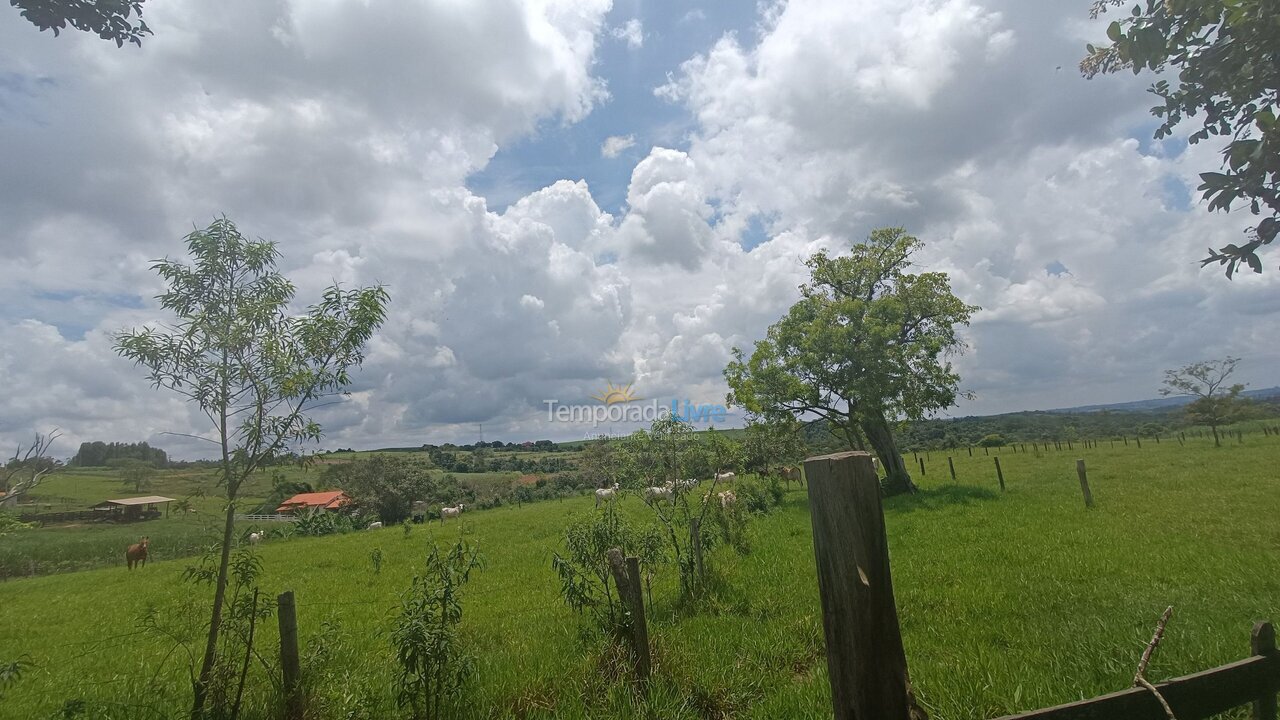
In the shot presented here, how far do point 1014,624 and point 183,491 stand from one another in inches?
379

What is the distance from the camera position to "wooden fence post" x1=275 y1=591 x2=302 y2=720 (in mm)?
5641

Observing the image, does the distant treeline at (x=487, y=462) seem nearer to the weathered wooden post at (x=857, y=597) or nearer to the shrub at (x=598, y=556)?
the shrub at (x=598, y=556)

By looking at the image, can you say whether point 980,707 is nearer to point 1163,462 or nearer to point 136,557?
point 1163,462

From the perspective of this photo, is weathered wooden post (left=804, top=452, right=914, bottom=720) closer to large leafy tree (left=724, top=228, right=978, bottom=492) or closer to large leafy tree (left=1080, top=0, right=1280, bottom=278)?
large leafy tree (left=1080, top=0, right=1280, bottom=278)

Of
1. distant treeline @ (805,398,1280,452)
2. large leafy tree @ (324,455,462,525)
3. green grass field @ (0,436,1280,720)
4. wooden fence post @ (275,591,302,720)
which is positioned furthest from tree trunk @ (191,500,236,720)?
large leafy tree @ (324,455,462,525)

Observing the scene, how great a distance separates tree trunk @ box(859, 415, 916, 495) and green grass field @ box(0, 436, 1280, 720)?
20.3 feet

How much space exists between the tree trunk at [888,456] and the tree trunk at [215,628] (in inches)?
907

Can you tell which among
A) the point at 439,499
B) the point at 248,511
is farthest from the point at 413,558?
the point at 439,499

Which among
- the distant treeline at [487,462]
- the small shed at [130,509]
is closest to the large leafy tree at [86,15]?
the small shed at [130,509]

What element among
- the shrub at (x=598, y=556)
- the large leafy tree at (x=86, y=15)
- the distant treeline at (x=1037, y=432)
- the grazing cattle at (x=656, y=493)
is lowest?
the distant treeline at (x=1037, y=432)

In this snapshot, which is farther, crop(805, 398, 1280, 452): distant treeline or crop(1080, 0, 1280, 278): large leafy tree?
crop(805, 398, 1280, 452): distant treeline

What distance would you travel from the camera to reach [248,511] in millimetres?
5957

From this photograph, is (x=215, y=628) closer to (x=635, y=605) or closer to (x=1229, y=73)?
(x=635, y=605)

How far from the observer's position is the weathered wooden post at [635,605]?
6367 mm
